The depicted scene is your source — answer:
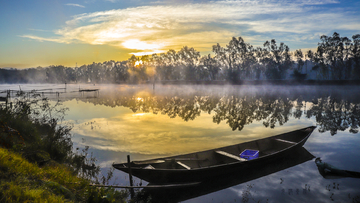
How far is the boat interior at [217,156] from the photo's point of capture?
11.3 metres

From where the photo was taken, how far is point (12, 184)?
6539mm

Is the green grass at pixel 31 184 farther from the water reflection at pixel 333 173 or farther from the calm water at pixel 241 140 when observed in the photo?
the water reflection at pixel 333 173

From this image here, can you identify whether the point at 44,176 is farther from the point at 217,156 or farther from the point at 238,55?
the point at 238,55

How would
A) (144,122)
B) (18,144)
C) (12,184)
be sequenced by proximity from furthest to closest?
(144,122) → (18,144) → (12,184)

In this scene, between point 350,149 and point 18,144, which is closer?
point 18,144

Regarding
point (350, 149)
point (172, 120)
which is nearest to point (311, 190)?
point (350, 149)

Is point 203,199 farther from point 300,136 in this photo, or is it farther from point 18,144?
point 300,136

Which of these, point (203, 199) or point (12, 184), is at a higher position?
point (12, 184)

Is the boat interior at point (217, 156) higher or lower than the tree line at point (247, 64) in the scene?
lower

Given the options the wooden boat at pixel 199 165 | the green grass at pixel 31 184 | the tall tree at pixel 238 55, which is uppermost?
the tall tree at pixel 238 55

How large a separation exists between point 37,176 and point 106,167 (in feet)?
17.3

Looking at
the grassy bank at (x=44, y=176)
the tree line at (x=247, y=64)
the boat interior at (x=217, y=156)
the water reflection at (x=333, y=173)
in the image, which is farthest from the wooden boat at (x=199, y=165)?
the tree line at (x=247, y=64)

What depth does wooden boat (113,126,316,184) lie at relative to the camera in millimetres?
10188

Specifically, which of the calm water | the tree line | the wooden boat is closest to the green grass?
the wooden boat
